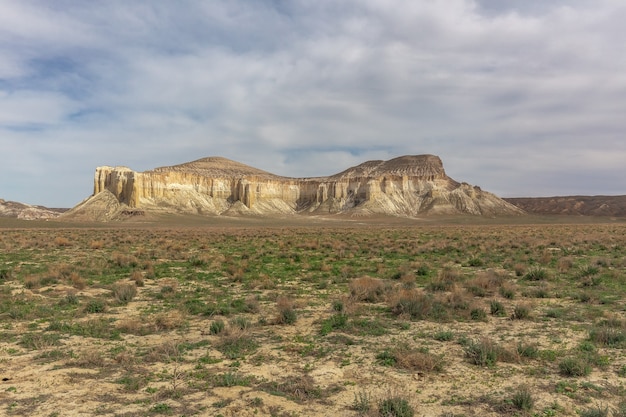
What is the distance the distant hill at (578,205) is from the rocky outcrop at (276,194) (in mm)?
23624

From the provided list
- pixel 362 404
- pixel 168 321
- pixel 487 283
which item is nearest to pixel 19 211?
pixel 168 321

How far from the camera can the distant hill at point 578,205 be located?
138688mm

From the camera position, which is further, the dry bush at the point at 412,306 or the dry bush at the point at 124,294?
the dry bush at the point at 124,294

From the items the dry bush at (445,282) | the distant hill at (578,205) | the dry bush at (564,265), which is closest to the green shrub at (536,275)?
the dry bush at (564,265)

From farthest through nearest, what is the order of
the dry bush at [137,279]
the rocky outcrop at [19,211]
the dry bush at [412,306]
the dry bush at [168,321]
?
the rocky outcrop at [19,211] → the dry bush at [137,279] → the dry bush at [412,306] → the dry bush at [168,321]

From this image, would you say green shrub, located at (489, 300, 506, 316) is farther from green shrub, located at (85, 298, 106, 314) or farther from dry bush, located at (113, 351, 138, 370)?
green shrub, located at (85, 298, 106, 314)

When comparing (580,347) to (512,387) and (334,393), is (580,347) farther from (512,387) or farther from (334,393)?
(334,393)

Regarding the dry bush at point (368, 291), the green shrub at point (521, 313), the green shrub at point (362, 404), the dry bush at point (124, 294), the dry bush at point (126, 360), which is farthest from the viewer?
the dry bush at point (368, 291)

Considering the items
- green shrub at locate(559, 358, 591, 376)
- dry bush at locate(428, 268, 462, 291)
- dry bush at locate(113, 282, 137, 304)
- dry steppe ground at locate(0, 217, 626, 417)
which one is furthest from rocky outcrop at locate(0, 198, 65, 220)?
green shrub at locate(559, 358, 591, 376)

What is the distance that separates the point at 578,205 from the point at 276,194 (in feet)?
367

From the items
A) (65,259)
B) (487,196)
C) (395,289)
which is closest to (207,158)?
(487,196)

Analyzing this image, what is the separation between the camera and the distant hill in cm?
13869

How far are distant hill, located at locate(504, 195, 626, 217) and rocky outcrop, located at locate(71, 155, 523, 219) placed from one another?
23.6m

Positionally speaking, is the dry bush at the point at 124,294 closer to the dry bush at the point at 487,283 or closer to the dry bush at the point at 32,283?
the dry bush at the point at 32,283
